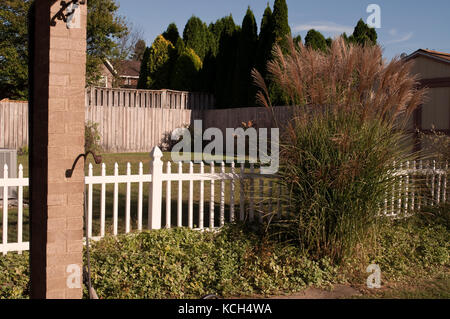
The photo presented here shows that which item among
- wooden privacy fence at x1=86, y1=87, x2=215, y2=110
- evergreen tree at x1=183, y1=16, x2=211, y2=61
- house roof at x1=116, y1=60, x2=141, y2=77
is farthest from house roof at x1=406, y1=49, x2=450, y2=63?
house roof at x1=116, y1=60, x2=141, y2=77

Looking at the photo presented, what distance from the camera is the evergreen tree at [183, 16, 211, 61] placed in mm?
23141

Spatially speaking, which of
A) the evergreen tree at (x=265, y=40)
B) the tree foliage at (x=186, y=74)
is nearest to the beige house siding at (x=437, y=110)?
the evergreen tree at (x=265, y=40)

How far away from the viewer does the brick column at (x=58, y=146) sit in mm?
2576

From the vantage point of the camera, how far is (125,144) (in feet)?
58.3

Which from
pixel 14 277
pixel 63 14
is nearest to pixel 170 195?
pixel 14 277

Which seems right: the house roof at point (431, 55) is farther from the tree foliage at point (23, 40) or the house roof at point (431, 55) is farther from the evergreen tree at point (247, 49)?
the tree foliage at point (23, 40)

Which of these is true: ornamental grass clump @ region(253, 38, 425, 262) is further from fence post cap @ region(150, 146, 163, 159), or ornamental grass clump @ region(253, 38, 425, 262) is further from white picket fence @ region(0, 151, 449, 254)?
fence post cap @ region(150, 146, 163, 159)

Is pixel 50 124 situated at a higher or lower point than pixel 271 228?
higher

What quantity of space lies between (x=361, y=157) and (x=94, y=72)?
20993 millimetres

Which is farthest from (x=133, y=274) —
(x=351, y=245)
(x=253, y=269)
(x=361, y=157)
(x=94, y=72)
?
(x=94, y=72)

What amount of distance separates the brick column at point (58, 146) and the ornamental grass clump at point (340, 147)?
2.17 metres

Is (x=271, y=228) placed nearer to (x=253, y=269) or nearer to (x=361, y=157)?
(x=253, y=269)

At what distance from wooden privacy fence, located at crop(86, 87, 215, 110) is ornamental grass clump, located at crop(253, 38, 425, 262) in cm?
1381

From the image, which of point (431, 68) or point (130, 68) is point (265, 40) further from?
point (130, 68)
